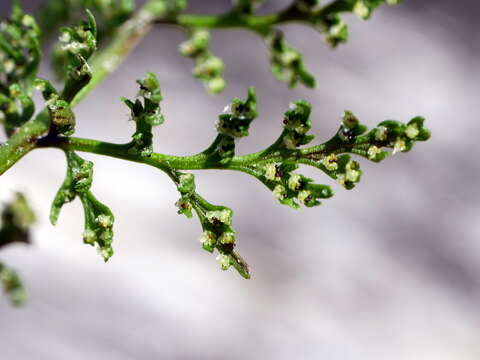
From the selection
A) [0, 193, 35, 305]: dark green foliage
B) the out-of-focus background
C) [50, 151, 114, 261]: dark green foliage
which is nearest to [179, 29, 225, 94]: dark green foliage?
[50, 151, 114, 261]: dark green foliage

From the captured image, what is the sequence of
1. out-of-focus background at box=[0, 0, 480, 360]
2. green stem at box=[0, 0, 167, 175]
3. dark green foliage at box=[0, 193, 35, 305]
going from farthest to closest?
out-of-focus background at box=[0, 0, 480, 360] < green stem at box=[0, 0, 167, 175] < dark green foliage at box=[0, 193, 35, 305]

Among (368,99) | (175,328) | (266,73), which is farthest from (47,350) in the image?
(368,99)

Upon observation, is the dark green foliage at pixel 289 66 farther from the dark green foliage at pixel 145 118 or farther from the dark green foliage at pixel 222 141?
the dark green foliage at pixel 145 118

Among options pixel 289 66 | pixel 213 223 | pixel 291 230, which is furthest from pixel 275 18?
pixel 291 230

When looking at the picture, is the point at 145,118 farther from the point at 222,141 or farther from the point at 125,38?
the point at 125,38

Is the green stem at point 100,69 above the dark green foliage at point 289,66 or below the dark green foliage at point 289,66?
below

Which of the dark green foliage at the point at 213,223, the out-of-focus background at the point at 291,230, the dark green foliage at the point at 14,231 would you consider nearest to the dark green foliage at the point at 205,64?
the dark green foliage at the point at 213,223

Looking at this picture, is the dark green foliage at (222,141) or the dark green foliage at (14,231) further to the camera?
the dark green foliage at (222,141)

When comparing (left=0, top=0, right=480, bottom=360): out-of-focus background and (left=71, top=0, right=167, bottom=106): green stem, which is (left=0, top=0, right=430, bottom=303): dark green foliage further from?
(left=0, top=0, right=480, bottom=360): out-of-focus background
